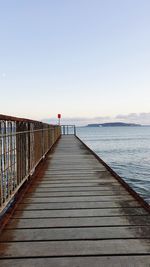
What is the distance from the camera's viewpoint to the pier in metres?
3.14

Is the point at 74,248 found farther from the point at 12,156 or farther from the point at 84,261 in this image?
the point at 12,156

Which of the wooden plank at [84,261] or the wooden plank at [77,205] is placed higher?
the wooden plank at [77,205]

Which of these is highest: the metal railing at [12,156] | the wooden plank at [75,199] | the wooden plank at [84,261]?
the metal railing at [12,156]

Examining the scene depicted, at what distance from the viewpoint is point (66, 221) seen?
4250 millimetres

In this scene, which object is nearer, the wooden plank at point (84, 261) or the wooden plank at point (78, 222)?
the wooden plank at point (84, 261)

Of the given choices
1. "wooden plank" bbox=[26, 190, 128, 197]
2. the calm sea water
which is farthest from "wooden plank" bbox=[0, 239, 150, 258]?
the calm sea water

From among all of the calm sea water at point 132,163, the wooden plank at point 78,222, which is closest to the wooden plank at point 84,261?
the wooden plank at point 78,222

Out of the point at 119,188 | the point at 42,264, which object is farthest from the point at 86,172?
the point at 42,264

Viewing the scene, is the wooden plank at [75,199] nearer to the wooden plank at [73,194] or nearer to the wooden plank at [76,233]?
the wooden plank at [73,194]

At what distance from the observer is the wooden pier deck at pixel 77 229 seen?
3104 mm

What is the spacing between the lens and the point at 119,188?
6.36 metres

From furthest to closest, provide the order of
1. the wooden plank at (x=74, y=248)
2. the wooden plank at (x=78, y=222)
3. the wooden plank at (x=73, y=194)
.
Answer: the wooden plank at (x=73, y=194)
the wooden plank at (x=78, y=222)
the wooden plank at (x=74, y=248)

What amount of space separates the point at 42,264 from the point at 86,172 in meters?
5.63

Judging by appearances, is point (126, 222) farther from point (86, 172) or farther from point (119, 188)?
point (86, 172)
